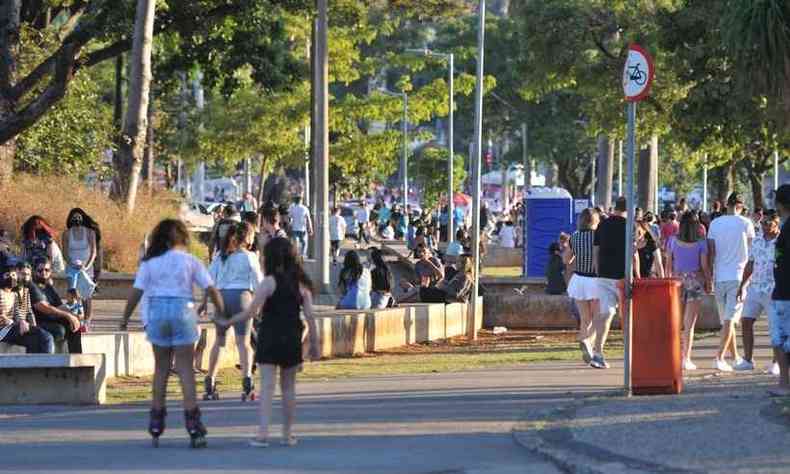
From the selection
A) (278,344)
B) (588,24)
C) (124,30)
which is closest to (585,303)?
(278,344)

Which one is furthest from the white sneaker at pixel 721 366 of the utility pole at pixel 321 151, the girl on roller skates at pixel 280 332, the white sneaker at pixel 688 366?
the utility pole at pixel 321 151

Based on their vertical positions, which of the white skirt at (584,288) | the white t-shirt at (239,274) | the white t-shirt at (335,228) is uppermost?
the white t-shirt at (335,228)

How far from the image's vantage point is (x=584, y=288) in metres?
19.1

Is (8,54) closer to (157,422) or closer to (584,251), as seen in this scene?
(584,251)

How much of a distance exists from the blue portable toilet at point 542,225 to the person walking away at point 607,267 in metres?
18.4

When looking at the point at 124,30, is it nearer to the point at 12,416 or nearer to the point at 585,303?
the point at 585,303

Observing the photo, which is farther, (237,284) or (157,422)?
(237,284)

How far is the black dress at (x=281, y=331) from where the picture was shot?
12336 millimetres

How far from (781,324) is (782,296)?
11.0 inches

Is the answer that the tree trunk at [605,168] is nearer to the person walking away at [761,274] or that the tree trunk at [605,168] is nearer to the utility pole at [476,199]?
the utility pole at [476,199]

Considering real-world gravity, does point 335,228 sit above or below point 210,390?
above

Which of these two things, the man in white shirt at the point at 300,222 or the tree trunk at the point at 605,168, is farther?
the tree trunk at the point at 605,168

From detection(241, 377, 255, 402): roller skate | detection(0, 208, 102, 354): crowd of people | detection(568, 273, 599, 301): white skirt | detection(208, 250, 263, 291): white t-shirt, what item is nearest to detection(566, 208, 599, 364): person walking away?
detection(568, 273, 599, 301): white skirt

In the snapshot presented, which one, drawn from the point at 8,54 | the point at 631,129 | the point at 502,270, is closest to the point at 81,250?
the point at 631,129
